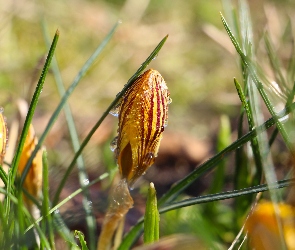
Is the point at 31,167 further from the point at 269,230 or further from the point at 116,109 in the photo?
the point at 269,230

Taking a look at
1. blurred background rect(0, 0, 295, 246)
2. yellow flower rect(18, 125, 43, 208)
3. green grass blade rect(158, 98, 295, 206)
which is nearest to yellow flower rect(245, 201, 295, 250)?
green grass blade rect(158, 98, 295, 206)

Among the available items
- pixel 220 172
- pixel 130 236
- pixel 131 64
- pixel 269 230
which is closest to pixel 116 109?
pixel 130 236

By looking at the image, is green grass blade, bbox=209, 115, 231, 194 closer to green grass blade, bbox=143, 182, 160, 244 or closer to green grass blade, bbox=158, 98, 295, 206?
green grass blade, bbox=158, 98, 295, 206

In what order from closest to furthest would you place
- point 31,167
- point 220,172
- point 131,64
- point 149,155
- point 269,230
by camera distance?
point 269,230
point 149,155
point 31,167
point 220,172
point 131,64

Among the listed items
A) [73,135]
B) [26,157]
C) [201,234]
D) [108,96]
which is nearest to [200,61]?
[108,96]

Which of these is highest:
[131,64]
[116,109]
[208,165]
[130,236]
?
[131,64]

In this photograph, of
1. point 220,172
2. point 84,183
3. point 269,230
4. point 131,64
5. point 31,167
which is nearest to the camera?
point 269,230

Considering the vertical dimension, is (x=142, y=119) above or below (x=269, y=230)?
above
